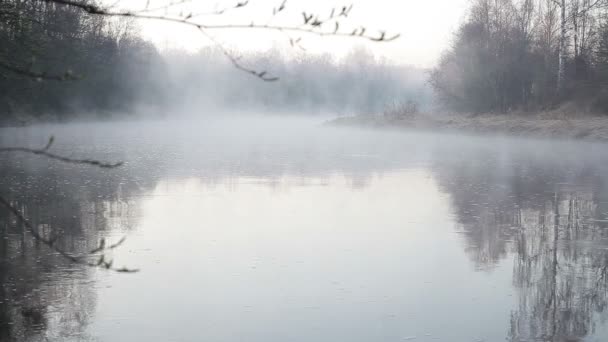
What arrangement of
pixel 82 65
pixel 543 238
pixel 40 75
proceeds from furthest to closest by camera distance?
1. pixel 82 65
2. pixel 543 238
3. pixel 40 75

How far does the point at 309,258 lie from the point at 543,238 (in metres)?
3.09

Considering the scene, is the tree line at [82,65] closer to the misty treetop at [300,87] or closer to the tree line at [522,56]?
the misty treetop at [300,87]

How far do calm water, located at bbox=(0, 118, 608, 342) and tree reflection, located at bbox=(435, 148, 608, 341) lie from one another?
0.10 feet

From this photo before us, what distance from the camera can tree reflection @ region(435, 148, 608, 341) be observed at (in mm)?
6070

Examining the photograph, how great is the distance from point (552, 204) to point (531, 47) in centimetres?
2950

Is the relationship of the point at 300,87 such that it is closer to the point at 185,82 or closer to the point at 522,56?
the point at 185,82

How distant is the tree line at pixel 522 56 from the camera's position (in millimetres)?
36906

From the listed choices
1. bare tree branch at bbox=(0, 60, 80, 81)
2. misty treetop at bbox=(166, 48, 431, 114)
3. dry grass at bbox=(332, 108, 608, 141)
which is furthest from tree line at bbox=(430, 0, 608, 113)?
misty treetop at bbox=(166, 48, 431, 114)

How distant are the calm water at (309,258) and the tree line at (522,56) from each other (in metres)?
21.6

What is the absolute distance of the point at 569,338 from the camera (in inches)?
216

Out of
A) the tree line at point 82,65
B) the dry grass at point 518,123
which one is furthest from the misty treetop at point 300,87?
the dry grass at point 518,123

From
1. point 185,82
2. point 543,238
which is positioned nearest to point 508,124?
point 543,238

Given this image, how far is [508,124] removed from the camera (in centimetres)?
3519

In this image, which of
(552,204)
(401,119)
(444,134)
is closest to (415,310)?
(552,204)
